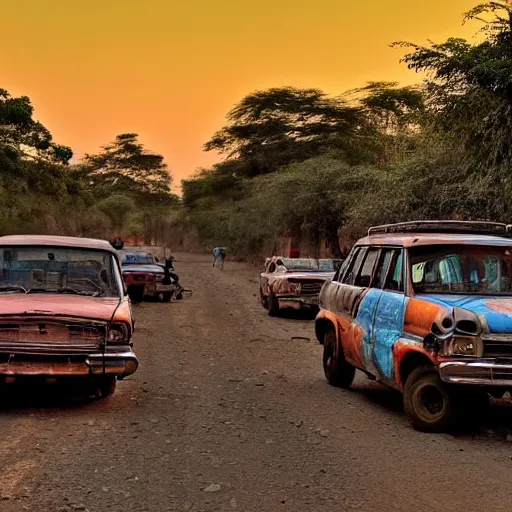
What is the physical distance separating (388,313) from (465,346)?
1.29 metres

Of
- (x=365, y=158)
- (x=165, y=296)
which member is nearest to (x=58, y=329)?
(x=165, y=296)

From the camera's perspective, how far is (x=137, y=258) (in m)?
24.8

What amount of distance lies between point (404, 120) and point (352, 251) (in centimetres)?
2149

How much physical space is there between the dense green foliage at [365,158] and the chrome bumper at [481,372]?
10.3 metres

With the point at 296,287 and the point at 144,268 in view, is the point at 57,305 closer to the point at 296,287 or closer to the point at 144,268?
the point at 296,287

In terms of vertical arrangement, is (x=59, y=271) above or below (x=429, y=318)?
above

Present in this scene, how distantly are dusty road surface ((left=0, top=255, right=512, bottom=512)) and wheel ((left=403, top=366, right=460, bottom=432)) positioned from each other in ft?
0.50

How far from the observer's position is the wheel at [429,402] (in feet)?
21.9

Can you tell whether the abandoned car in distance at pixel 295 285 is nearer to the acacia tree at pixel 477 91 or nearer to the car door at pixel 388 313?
the acacia tree at pixel 477 91

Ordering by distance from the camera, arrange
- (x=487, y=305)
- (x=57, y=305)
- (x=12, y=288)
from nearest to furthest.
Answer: (x=487, y=305)
(x=57, y=305)
(x=12, y=288)

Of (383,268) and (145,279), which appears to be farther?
(145,279)

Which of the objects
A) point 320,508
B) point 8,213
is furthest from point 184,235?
point 320,508

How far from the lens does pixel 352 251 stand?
9422mm

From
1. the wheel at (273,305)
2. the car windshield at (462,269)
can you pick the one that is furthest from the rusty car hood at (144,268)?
the car windshield at (462,269)
